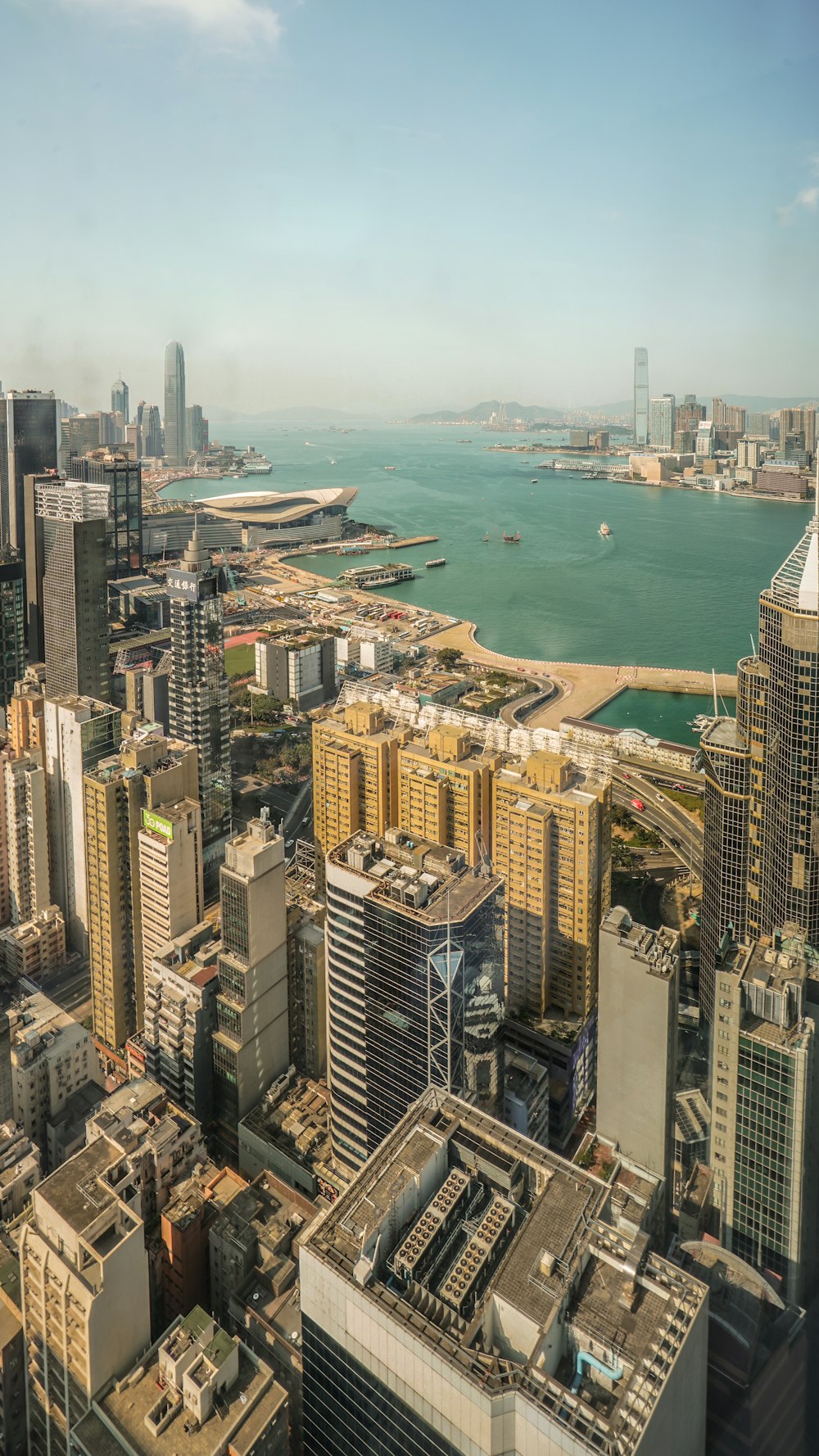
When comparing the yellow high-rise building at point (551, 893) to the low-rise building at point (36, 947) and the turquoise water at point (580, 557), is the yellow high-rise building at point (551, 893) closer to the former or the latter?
the turquoise water at point (580, 557)

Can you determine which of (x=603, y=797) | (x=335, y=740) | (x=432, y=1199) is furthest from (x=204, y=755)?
(x=432, y=1199)

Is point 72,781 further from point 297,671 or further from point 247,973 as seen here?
point 297,671

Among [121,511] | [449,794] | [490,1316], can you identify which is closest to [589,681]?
[449,794]

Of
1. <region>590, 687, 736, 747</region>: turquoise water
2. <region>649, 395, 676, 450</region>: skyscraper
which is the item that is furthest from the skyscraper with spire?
<region>649, 395, 676, 450</region>: skyscraper

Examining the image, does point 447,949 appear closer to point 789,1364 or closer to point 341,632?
point 789,1364

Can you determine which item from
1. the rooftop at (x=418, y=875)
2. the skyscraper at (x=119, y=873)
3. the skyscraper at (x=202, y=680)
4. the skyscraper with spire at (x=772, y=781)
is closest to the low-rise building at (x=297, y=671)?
the skyscraper at (x=202, y=680)

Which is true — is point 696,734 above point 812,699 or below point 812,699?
below

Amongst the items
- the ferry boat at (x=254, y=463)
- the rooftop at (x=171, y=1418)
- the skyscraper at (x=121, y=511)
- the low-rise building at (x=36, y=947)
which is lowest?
the low-rise building at (x=36, y=947)
